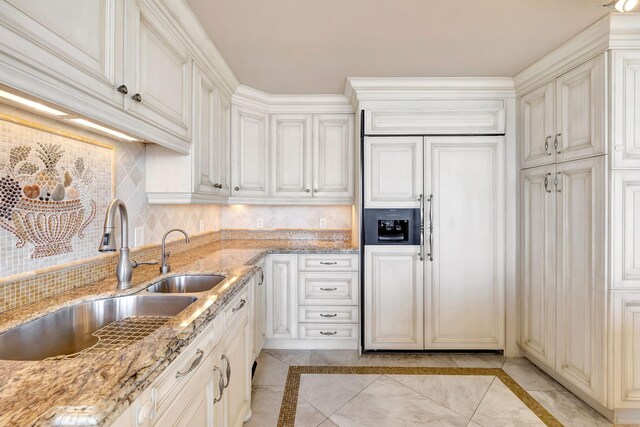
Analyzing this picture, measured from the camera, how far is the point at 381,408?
195 cm

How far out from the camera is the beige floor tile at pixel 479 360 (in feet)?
8.16

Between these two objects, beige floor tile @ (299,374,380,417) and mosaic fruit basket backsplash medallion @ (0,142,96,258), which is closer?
mosaic fruit basket backsplash medallion @ (0,142,96,258)

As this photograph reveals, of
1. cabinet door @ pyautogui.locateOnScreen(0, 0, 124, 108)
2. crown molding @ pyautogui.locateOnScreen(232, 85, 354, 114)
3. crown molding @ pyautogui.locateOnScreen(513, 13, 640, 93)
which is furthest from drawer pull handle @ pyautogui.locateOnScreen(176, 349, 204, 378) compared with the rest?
crown molding @ pyautogui.locateOnScreen(513, 13, 640, 93)

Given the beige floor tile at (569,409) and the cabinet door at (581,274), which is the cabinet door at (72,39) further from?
the beige floor tile at (569,409)

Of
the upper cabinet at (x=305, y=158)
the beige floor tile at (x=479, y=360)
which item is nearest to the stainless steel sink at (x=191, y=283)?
the upper cabinet at (x=305, y=158)

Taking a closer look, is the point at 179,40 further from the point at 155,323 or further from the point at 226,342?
the point at 226,342

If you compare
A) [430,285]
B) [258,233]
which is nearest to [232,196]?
[258,233]

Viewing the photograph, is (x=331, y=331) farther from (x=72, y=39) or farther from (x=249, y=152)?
(x=72, y=39)

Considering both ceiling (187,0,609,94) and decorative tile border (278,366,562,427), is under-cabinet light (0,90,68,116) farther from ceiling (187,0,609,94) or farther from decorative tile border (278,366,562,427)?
decorative tile border (278,366,562,427)

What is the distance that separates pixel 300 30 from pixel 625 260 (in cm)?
244

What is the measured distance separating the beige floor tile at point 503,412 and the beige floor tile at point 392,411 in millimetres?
144

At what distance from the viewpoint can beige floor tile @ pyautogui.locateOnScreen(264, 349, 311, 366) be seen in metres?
2.51

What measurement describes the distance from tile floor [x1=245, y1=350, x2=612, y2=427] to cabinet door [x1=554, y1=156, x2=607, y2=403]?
0.24m

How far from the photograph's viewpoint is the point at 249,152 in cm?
290
